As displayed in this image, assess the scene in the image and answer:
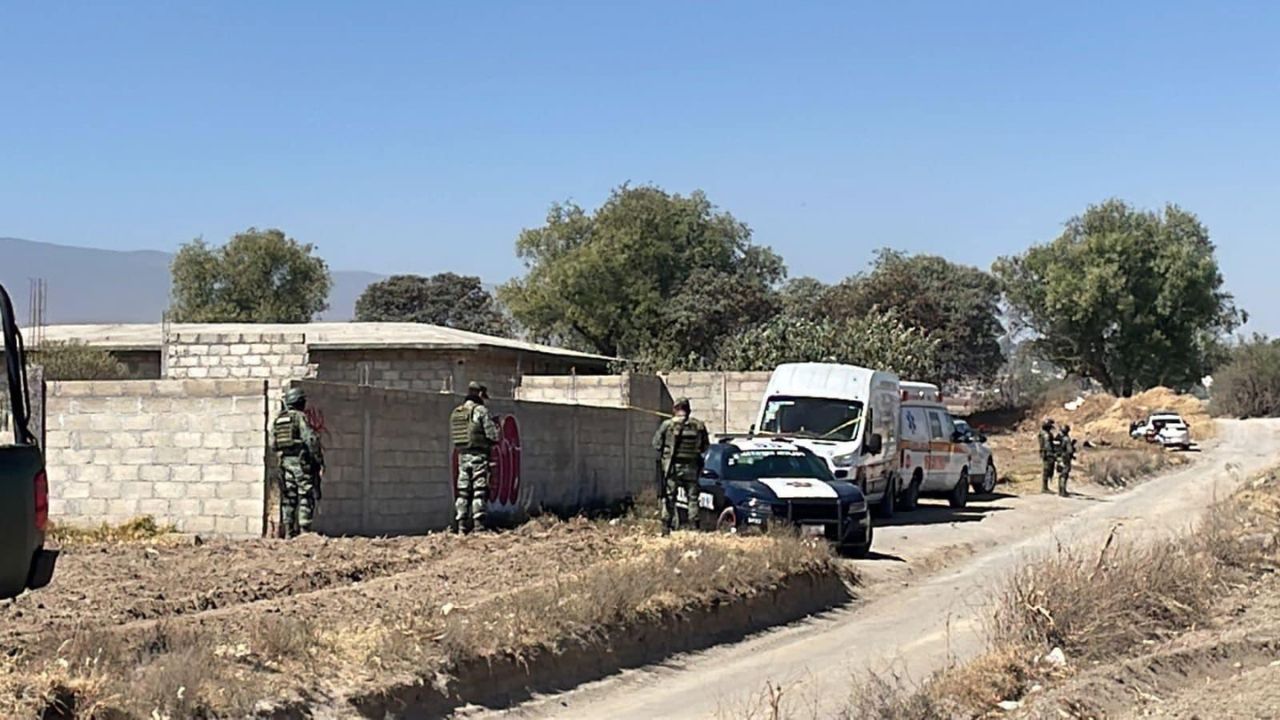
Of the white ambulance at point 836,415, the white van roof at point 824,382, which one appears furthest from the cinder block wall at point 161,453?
the white van roof at point 824,382

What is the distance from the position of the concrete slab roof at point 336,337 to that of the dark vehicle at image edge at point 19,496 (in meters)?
24.9

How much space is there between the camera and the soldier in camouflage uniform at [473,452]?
58.0ft

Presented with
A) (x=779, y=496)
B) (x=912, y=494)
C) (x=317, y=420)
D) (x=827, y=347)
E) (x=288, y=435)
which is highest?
(x=827, y=347)

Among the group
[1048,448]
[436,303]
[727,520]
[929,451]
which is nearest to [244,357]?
[727,520]

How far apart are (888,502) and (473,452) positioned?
11.1m

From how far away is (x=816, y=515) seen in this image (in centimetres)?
1902

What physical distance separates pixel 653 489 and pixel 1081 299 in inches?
2350

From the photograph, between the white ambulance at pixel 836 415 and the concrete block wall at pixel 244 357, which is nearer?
the concrete block wall at pixel 244 357

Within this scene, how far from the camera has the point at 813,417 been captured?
25.1 metres

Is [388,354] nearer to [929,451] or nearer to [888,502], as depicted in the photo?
[929,451]

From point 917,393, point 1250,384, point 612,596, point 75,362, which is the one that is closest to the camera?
point 612,596

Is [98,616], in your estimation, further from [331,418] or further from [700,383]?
[700,383]

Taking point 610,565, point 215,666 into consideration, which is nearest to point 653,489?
point 610,565

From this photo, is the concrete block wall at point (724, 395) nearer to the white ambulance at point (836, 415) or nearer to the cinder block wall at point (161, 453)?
the white ambulance at point (836, 415)
